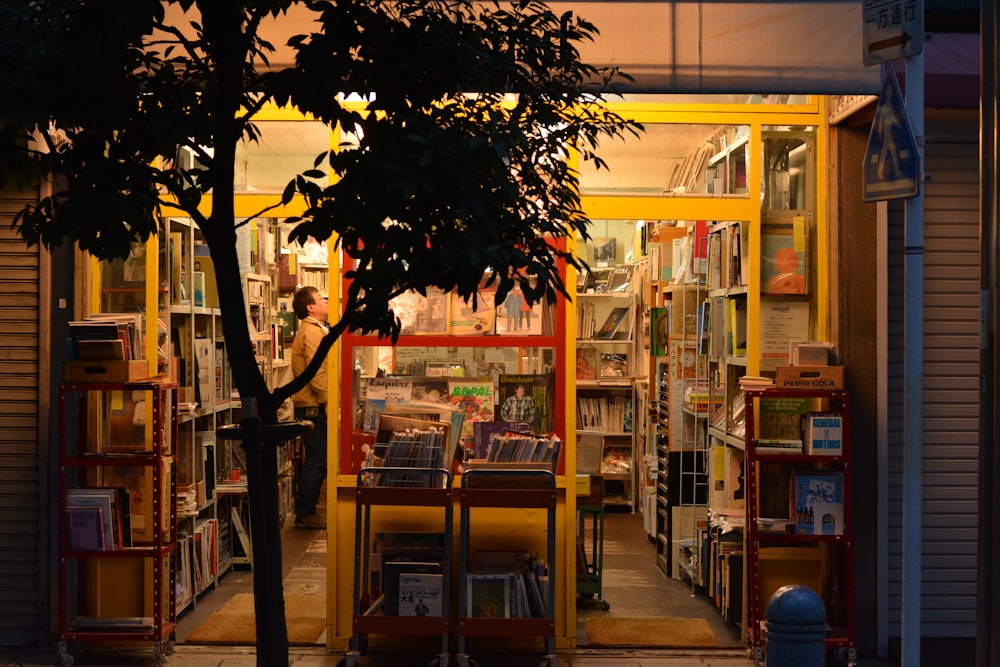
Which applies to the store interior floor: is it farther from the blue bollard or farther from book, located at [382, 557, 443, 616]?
the blue bollard

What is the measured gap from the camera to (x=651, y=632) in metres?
6.45

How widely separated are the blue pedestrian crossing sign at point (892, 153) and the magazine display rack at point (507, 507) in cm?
228

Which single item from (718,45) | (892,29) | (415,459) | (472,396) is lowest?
(415,459)

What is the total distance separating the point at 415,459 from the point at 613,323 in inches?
204

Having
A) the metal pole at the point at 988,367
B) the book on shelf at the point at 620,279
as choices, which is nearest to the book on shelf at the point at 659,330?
the book on shelf at the point at 620,279

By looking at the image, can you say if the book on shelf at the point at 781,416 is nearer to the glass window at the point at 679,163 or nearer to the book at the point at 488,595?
the glass window at the point at 679,163

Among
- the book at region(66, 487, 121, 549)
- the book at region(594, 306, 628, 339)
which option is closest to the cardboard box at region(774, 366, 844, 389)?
the book at region(66, 487, 121, 549)

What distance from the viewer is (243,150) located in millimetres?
6551

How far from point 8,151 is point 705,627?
465 centimetres

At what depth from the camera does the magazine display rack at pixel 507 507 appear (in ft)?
18.6

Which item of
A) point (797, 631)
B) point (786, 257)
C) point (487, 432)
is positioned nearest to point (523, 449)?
point (487, 432)

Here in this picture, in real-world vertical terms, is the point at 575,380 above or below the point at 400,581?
above

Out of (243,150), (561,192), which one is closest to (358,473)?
(243,150)

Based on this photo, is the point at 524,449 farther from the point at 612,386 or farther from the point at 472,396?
the point at 612,386
